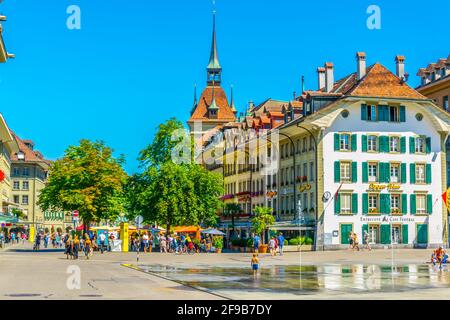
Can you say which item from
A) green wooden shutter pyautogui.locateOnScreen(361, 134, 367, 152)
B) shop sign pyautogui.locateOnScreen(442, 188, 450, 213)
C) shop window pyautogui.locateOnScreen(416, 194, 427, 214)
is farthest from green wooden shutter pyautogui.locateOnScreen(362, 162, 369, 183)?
shop sign pyautogui.locateOnScreen(442, 188, 450, 213)

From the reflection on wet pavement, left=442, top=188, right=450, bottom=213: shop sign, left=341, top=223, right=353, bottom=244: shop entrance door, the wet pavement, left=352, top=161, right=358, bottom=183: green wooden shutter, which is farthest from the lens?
left=352, top=161, right=358, bottom=183: green wooden shutter

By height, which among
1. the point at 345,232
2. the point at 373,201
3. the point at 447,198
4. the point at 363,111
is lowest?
the point at 345,232

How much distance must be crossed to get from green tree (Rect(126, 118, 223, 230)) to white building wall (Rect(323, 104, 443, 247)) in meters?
10.2

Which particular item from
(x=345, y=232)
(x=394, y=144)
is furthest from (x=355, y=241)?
(x=394, y=144)

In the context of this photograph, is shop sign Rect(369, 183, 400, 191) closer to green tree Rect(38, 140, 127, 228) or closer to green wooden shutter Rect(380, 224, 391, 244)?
green wooden shutter Rect(380, 224, 391, 244)

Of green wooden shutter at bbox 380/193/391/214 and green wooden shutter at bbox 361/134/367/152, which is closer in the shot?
green wooden shutter at bbox 380/193/391/214

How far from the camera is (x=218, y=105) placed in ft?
563

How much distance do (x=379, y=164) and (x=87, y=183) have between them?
2443 cm

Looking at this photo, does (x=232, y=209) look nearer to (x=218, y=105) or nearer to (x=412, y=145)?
(x=412, y=145)

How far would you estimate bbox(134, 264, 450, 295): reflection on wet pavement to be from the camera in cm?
2688

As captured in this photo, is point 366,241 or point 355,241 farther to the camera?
point 366,241

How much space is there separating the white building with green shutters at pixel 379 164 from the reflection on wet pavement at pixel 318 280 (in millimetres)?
30670

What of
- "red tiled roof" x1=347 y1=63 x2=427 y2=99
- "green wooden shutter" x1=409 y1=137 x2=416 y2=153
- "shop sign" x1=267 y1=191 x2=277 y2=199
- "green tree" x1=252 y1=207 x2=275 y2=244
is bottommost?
"green tree" x1=252 y1=207 x2=275 y2=244
